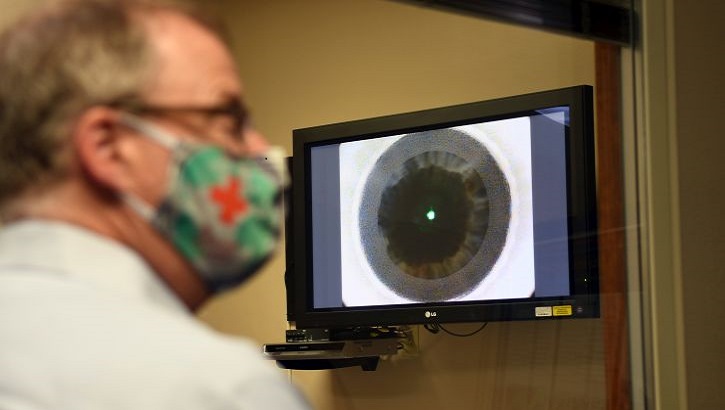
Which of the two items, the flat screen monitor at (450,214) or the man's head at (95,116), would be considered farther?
the flat screen monitor at (450,214)

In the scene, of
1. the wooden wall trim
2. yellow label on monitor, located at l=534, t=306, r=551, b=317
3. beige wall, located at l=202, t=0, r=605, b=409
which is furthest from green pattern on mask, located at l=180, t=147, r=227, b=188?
the wooden wall trim

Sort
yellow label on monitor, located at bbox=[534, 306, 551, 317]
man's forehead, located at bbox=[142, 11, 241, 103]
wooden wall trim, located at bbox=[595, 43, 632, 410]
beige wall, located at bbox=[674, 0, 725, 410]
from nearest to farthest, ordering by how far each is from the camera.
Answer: man's forehead, located at bbox=[142, 11, 241, 103], yellow label on monitor, located at bbox=[534, 306, 551, 317], wooden wall trim, located at bbox=[595, 43, 632, 410], beige wall, located at bbox=[674, 0, 725, 410]

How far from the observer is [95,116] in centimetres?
97

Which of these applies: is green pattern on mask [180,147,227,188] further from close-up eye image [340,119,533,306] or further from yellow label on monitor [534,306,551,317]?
yellow label on monitor [534,306,551,317]

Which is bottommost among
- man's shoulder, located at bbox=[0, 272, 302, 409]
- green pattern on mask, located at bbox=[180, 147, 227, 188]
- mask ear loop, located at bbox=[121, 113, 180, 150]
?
man's shoulder, located at bbox=[0, 272, 302, 409]

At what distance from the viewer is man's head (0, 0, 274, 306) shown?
3.18 feet

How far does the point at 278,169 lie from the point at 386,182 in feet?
2.75

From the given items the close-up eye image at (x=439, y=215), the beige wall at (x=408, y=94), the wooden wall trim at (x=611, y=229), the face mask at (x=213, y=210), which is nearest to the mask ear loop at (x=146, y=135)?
the face mask at (x=213, y=210)

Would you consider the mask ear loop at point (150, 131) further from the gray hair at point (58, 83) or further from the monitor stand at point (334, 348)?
the monitor stand at point (334, 348)

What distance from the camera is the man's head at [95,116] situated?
3.18 ft

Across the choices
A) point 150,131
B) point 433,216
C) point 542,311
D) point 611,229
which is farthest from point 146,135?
point 611,229

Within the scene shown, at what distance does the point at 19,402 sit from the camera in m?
0.89

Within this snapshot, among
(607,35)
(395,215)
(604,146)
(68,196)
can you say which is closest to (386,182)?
(395,215)

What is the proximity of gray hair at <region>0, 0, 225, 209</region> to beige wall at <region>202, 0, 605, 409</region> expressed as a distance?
280 mm
